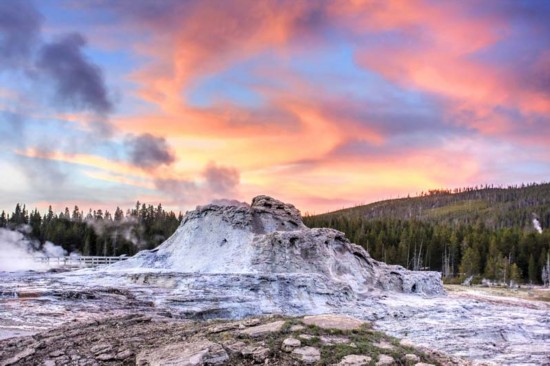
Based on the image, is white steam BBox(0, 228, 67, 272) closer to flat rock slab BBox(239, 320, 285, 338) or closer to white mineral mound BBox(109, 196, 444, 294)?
white mineral mound BBox(109, 196, 444, 294)

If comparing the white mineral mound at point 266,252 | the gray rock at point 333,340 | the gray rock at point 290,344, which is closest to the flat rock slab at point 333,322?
the gray rock at point 333,340

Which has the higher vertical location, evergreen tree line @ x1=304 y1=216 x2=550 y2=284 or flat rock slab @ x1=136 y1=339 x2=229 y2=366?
evergreen tree line @ x1=304 y1=216 x2=550 y2=284

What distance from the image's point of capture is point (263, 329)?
12.5 metres

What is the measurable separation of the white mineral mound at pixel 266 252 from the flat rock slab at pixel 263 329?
21196 mm

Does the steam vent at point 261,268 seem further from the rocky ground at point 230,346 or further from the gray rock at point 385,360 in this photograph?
the gray rock at point 385,360

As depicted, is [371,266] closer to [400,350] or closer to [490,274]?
[400,350]

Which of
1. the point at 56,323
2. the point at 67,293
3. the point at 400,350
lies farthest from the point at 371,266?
the point at 400,350

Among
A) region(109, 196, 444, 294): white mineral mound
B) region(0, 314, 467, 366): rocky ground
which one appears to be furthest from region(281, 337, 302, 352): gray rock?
region(109, 196, 444, 294): white mineral mound

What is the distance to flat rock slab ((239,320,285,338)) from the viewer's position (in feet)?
40.2

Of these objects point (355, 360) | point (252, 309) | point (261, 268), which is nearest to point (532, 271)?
point (261, 268)

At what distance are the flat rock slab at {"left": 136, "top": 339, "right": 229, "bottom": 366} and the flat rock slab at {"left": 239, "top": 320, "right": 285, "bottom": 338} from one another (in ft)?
2.99

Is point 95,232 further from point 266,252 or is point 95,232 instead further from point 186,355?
point 186,355

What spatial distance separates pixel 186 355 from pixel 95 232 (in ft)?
312

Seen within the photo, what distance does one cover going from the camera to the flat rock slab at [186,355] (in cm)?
1124
